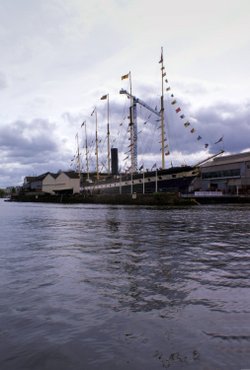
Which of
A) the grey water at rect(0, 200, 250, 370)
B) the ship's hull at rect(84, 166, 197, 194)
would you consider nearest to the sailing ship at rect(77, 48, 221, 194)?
the ship's hull at rect(84, 166, 197, 194)

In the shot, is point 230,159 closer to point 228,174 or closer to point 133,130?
point 228,174

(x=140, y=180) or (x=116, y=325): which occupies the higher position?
(x=140, y=180)

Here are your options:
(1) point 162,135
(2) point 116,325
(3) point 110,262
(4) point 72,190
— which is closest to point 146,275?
(3) point 110,262

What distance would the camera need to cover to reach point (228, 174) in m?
113

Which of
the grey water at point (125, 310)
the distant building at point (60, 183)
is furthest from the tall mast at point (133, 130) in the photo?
the grey water at point (125, 310)

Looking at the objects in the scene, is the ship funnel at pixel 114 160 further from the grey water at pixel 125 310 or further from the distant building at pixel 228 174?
the grey water at pixel 125 310

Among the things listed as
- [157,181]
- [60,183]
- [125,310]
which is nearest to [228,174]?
[157,181]

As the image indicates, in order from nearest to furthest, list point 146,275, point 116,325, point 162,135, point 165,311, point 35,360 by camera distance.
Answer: point 35,360, point 116,325, point 165,311, point 146,275, point 162,135

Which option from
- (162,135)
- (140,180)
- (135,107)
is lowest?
(140,180)

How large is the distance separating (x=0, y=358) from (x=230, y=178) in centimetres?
10973

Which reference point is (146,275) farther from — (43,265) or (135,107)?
(135,107)

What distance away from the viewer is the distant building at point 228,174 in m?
107

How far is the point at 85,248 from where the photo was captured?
20.6 m

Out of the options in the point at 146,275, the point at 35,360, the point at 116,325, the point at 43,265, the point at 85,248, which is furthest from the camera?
the point at 85,248
